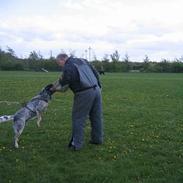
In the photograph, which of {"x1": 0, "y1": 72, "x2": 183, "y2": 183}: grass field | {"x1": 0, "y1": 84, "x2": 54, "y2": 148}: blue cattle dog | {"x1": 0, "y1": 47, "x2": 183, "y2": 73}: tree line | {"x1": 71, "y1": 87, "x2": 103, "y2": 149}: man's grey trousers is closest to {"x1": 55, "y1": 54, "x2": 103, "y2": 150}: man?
{"x1": 71, "y1": 87, "x2": 103, "y2": 149}: man's grey trousers

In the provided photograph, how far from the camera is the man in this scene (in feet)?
32.2

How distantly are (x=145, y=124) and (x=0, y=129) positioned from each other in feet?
13.6

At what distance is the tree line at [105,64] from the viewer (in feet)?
307

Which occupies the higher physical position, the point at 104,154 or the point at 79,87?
the point at 79,87

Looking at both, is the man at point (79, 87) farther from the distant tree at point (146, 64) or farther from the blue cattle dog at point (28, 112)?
the distant tree at point (146, 64)

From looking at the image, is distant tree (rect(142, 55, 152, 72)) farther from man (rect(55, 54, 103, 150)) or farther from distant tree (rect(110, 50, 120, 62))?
man (rect(55, 54, 103, 150))

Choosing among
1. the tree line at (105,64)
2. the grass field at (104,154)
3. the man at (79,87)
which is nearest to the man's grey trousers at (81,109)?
the man at (79,87)

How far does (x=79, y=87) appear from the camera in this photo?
32.7ft

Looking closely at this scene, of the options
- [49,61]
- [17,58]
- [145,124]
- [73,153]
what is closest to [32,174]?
[73,153]

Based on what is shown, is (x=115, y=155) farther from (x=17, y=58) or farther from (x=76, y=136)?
(x=17, y=58)

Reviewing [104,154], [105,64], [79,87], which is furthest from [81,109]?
[105,64]

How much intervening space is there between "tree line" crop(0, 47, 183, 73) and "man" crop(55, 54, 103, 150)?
82.3 metres

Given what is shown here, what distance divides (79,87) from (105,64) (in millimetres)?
87120

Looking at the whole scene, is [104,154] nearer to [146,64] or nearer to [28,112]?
[28,112]
